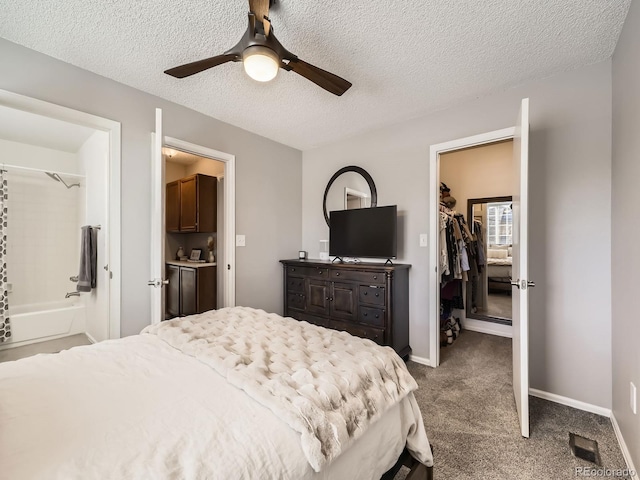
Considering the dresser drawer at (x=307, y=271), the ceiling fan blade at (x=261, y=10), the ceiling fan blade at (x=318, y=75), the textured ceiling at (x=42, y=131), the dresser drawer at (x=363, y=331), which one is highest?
the textured ceiling at (x=42, y=131)

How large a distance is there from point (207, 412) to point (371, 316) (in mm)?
2015

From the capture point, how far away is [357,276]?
278cm

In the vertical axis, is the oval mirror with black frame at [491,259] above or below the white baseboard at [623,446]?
above

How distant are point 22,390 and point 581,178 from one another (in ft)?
10.5

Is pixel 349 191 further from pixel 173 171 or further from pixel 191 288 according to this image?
pixel 173 171

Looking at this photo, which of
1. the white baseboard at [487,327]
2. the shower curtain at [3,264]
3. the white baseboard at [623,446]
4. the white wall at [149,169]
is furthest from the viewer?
the white baseboard at [487,327]

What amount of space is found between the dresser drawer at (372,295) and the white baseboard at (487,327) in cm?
199

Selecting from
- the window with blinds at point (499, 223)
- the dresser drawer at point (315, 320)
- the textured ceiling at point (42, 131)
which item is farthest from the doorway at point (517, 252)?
the textured ceiling at point (42, 131)

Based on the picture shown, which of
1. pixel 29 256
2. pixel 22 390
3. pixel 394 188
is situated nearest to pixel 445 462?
pixel 22 390

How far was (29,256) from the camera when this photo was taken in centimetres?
348

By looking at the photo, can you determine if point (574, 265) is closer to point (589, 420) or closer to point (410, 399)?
→ point (589, 420)

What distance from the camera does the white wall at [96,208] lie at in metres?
2.78

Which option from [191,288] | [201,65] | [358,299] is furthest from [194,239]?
[201,65]

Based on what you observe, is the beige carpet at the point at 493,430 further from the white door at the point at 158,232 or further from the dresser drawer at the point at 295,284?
the white door at the point at 158,232
